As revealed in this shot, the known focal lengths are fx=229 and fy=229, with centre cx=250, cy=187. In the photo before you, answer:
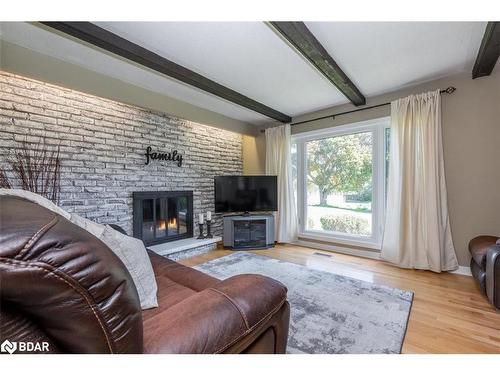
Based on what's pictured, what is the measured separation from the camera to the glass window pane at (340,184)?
3422 millimetres

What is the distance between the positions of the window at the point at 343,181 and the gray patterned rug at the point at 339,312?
1195mm

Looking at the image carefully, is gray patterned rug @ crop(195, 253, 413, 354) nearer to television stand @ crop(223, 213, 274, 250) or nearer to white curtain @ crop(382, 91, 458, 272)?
white curtain @ crop(382, 91, 458, 272)

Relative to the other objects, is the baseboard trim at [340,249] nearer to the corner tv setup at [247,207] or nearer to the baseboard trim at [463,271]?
the corner tv setup at [247,207]

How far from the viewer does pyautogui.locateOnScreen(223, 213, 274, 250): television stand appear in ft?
12.4

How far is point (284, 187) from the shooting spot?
159 inches

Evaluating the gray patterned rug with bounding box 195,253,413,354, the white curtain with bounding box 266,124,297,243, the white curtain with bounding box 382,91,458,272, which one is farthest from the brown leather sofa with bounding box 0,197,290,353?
the white curtain with bounding box 266,124,297,243

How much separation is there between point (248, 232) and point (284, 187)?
1.00m

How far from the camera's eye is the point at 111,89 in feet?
8.44

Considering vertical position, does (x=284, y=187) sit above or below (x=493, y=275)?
above

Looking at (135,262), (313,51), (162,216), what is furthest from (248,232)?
(135,262)

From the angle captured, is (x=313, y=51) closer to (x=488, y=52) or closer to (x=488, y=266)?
(x=488, y=52)

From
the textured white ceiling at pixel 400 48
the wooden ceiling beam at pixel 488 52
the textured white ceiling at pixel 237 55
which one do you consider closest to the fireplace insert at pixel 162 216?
the textured white ceiling at pixel 237 55
